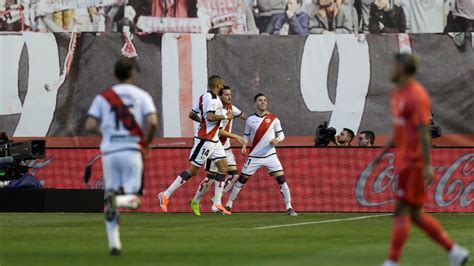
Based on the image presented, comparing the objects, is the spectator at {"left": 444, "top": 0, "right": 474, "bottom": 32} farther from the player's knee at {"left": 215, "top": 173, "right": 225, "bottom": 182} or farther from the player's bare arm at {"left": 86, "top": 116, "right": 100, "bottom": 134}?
the player's bare arm at {"left": 86, "top": 116, "right": 100, "bottom": 134}

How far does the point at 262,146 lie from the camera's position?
2431 cm

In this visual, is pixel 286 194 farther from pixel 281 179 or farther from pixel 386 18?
pixel 386 18

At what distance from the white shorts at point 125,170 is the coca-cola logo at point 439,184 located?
432 inches

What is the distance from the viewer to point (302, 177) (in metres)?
25.5

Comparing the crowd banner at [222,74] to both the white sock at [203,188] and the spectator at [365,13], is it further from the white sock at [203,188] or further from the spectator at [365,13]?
the white sock at [203,188]

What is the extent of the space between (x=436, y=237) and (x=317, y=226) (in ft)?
25.9

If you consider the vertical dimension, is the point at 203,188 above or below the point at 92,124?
below

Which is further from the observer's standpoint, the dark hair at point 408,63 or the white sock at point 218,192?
the white sock at point 218,192

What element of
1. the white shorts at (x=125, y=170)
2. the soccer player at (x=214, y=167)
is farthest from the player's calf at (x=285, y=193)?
the white shorts at (x=125, y=170)

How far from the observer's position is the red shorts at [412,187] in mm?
12148

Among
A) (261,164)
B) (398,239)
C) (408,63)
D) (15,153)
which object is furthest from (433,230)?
(15,153)

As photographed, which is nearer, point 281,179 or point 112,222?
point 112,222

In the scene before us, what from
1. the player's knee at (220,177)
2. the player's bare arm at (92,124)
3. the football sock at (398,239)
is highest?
the player's bare arm at (92,124)

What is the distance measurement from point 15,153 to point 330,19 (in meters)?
8.81
